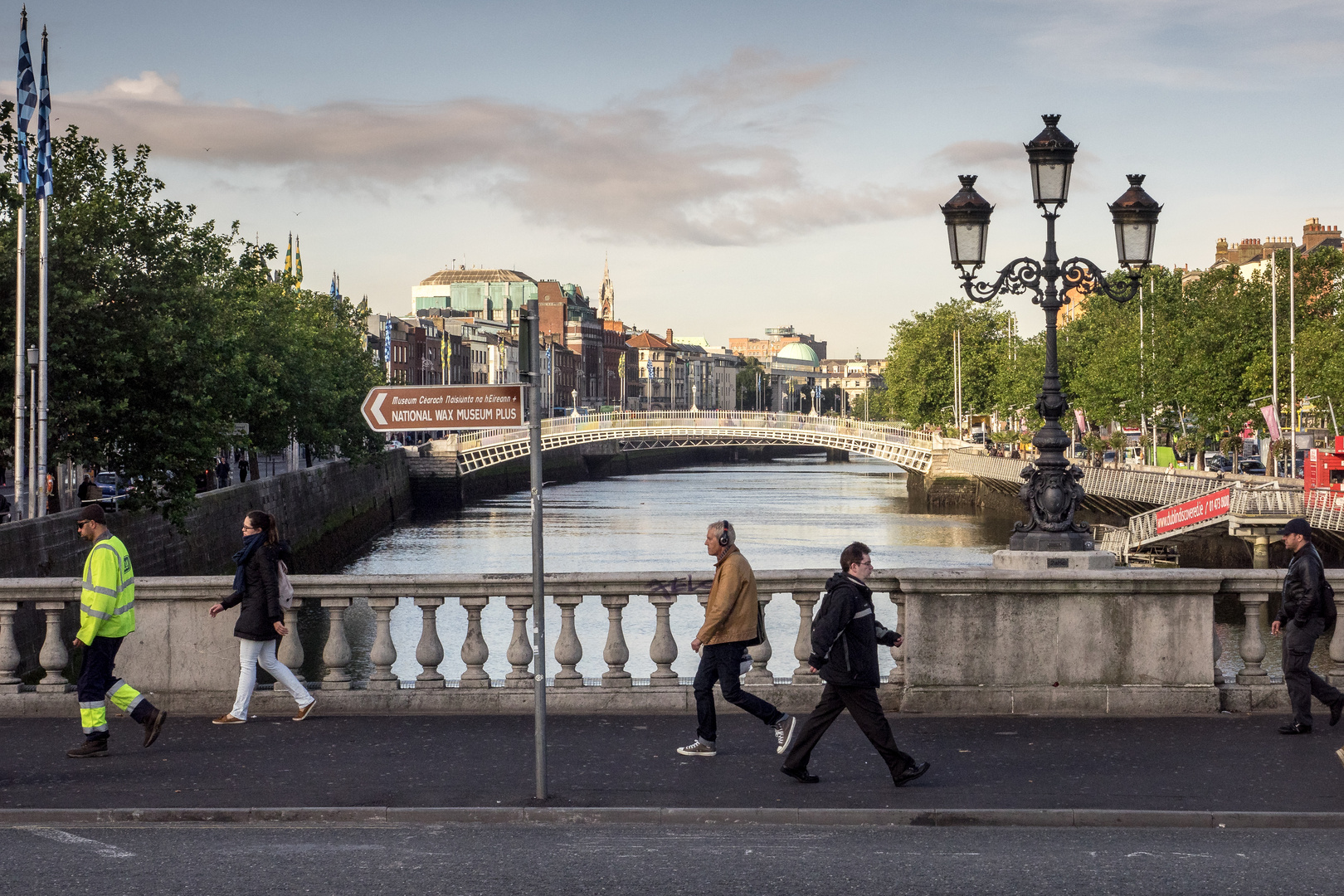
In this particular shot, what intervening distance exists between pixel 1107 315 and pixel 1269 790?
8066 cm

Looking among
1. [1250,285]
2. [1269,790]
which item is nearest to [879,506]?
[1250,285]

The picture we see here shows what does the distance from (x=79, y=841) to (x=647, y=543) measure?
46.3 m

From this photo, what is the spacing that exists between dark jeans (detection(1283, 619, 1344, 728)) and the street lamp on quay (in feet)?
4.85

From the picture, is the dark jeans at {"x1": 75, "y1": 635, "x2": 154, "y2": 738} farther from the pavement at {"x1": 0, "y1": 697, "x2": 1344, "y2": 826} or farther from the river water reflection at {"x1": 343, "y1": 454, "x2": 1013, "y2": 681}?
the river water reflection at {"x1": 343, "y1": 454, "x2": 1013, "y2": 681}

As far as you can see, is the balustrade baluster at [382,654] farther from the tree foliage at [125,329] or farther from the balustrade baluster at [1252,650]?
the tree foliage at [125,329]

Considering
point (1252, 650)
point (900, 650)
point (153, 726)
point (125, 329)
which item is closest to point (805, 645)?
point (900, 650)

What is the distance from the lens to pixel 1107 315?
8588cm

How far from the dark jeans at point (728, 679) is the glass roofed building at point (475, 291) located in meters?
174

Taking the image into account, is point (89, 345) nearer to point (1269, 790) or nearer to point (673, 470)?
point (1269, 790)

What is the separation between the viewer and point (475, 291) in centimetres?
18538

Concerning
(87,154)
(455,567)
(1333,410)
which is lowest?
(455,567)

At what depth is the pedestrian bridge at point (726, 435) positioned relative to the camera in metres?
84.0

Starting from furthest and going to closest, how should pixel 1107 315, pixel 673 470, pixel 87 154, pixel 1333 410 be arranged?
1. pixel 673 470
2. pixel 1107 315
3. pixel 1333 410
4. pixel 87 154

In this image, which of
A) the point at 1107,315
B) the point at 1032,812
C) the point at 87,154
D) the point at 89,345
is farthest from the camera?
the point at 1107,315
